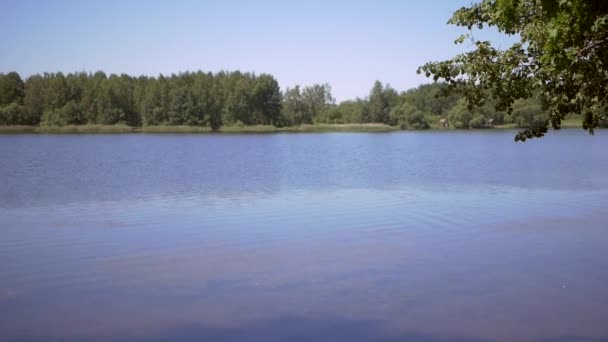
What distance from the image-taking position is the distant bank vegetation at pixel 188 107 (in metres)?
133

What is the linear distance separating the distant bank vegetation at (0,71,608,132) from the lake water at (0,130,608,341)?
109702 mm

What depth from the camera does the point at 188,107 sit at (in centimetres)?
14238

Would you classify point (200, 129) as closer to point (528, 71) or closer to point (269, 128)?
point (269, 128)

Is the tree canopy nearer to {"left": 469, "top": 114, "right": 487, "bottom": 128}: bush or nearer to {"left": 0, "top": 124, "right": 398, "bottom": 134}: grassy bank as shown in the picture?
{"left": 0, "top": 124, "right": 398, "bottom": 134}: grassy bank

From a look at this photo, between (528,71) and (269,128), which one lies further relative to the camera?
(269,128)

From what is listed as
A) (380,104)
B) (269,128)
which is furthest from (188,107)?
(380,104)

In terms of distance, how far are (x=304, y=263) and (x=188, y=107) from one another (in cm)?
13291

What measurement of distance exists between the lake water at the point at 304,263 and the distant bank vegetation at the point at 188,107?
109702mm

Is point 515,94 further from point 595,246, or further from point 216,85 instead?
point 216,85

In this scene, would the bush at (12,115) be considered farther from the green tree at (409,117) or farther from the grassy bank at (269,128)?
the green tree at (409,117)

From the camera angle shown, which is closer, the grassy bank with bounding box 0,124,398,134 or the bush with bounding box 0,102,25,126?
the grassy bank with bounding box 0,124,398,134

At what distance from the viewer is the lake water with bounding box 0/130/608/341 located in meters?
9.07

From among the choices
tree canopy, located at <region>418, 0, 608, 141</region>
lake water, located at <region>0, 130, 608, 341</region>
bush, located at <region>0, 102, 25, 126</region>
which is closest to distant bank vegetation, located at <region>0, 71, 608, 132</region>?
bush, located at <region>0, 102, 25, 126</region>

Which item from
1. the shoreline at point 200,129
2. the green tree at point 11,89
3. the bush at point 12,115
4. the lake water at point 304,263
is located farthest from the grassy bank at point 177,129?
the lake water at point 304,263
